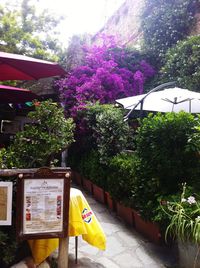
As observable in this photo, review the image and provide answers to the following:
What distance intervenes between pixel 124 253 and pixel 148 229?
0.64 m

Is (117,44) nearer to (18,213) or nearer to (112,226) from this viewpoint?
(112,226)

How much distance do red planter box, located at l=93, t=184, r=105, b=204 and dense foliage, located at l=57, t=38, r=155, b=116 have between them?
2281mm

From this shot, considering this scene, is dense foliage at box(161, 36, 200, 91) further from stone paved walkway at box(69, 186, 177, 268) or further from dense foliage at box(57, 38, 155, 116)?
stone paved walkway at box(69, 186, 177, 268)

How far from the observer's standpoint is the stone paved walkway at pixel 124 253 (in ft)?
12.2

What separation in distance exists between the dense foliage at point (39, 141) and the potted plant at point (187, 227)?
1551mm

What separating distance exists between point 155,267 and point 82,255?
3.07ft

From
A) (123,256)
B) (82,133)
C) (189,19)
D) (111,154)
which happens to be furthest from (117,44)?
(123,256)

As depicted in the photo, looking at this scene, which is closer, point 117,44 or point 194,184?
point 194,184

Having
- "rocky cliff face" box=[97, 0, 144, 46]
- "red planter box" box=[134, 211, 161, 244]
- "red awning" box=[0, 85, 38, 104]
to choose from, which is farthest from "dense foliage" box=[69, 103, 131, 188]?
"rocky cliff face" box=[97, 0, 144, 46]

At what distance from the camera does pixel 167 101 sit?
23.2ft

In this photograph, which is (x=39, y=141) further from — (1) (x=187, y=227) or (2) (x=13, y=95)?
(2) (x=13, y=95)

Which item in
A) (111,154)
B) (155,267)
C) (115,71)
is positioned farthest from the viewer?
(115,71)

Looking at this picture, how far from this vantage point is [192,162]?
13.8 feet

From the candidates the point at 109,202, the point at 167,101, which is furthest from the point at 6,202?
the point at 167,101
